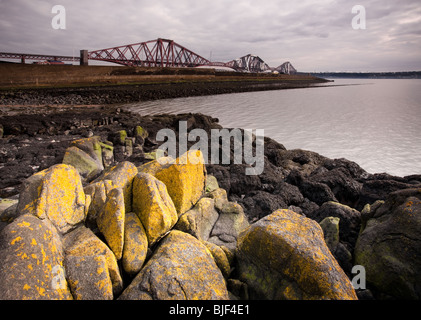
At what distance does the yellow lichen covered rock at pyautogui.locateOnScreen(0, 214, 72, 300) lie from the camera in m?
2.05

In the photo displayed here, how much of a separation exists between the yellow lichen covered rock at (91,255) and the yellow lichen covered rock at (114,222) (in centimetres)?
11

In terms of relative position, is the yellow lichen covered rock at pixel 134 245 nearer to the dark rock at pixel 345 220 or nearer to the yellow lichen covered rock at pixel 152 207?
the yellow lichen covered rock at pixel 152 207

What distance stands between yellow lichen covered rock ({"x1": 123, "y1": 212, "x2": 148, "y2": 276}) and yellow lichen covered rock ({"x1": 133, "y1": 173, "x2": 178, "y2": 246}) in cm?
10

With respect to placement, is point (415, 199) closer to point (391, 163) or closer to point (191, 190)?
point (191, 190)

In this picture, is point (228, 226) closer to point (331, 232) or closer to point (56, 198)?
point (331, 232)

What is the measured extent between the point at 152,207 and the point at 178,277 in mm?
1014

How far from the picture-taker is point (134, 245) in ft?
9.58

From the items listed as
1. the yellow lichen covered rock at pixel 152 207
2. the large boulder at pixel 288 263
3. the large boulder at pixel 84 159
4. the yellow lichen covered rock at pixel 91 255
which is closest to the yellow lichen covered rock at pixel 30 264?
the yellow lichen covered rock at pixel 91 255

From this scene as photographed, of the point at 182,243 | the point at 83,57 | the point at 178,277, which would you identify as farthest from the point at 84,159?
the point at 83,57

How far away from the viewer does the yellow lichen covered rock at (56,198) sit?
284 centimetres

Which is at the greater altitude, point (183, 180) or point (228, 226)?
point (183, 180)

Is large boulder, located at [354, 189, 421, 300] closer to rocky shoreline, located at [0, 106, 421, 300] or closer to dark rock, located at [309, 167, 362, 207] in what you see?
rocky shoreline, located at [0, 106, 421, 300]

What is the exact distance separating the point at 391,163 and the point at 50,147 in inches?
491

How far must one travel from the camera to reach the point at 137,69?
41.1 metres
